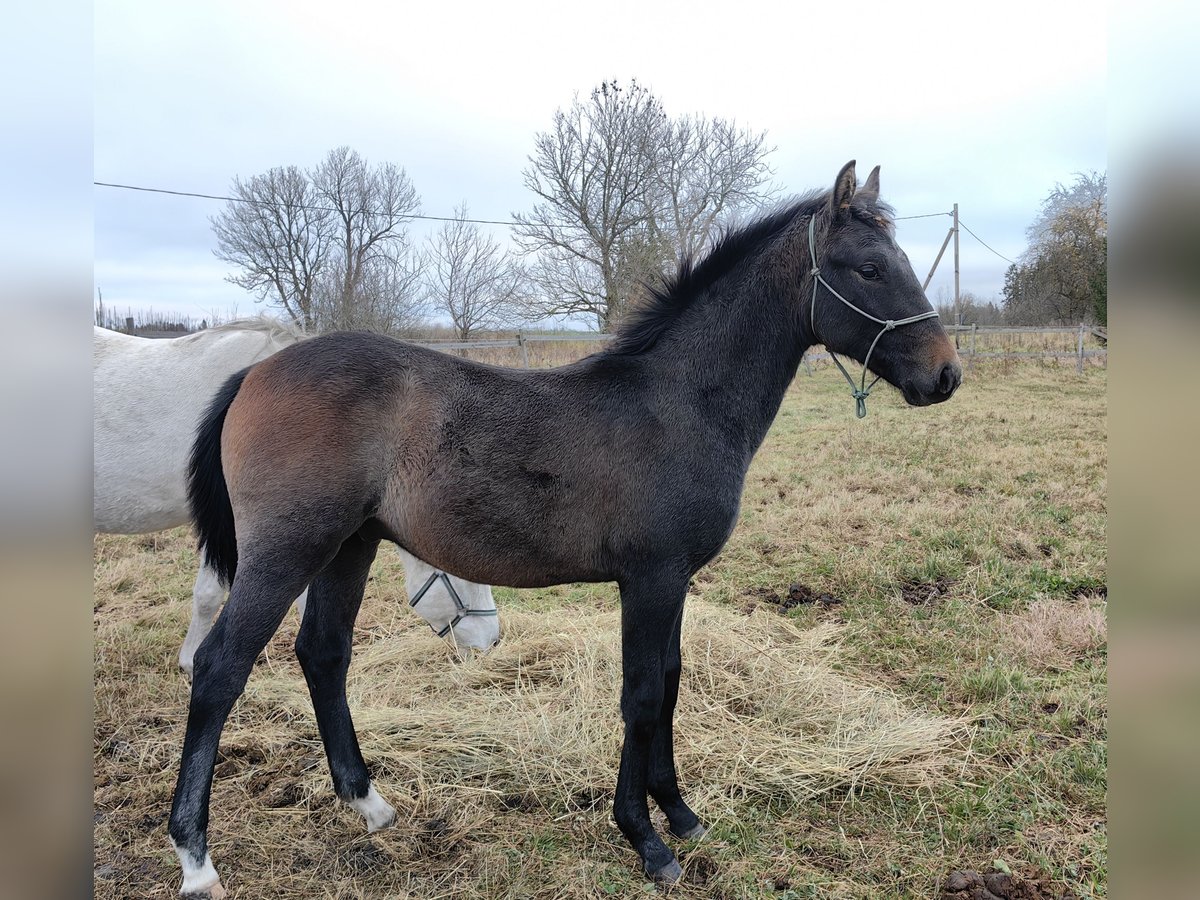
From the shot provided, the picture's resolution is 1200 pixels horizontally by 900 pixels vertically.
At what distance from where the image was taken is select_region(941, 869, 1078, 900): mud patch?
2443 mm

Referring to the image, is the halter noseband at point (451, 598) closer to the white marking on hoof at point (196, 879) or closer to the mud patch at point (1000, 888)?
the white marking on hoof at point (196, 879)

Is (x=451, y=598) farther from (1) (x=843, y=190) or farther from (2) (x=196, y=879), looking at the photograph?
(1) (x=843, y=190)

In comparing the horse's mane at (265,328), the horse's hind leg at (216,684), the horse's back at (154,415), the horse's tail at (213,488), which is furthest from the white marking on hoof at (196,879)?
the horse's mane at (265,328)

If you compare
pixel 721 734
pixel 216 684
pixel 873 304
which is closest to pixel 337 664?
pixel 216 684

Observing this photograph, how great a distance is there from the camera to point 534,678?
164 inches

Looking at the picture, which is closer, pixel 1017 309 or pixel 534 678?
pixel 534 678

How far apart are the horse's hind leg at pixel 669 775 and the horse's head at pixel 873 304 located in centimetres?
129

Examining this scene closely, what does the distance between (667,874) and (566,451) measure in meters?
1.63
